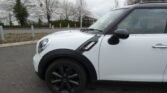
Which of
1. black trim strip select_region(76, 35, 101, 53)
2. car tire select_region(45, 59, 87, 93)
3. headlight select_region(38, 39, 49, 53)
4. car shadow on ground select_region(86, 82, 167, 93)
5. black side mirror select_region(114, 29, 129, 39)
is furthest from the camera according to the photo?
car shadow on ground select_region(86, 82, 167, 93)

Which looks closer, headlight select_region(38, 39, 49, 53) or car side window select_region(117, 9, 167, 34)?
car side window select_region(117, 9, 167, 34)

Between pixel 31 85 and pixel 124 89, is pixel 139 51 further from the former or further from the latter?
pixel 31 85

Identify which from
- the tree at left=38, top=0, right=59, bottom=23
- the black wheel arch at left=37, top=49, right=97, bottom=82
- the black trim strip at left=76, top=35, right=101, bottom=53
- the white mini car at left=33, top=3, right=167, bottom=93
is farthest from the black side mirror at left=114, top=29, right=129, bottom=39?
the tree at left=38, top=0, right=59, bottom=23

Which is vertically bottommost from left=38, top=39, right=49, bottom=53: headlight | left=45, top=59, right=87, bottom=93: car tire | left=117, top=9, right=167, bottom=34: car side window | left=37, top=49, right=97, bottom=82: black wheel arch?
left=45, top=59, right=87, bottom=93: car tire

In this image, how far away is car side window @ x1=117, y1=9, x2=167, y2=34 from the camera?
12.6ft

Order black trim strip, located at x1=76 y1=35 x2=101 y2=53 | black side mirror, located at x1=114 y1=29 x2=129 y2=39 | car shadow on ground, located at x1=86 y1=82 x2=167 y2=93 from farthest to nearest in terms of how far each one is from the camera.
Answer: car shadow on ground, located at x1=86 y1=82 x2=167 y2=93
black trim strip, located at x1=76 y1=35 x2=101 y2=53
black side mirror, located at x1=114 y1=29 x2=129 y2=39

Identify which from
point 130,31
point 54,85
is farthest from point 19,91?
point 130,31

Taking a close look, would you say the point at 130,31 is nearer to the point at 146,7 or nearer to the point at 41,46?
the point at 146,7

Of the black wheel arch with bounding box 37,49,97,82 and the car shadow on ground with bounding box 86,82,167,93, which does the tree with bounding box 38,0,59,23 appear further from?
the black wheel arch with bounding box 37,49,97,82

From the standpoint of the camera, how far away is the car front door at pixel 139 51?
371 cm

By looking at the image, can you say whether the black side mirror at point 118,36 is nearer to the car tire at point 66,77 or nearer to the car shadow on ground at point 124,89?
the car tire at point 66,77

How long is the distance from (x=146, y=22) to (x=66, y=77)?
1616 millimetres

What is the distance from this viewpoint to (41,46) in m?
4.11

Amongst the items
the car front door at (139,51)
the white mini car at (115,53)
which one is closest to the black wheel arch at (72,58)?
Result: the white mini car at (115,53)
